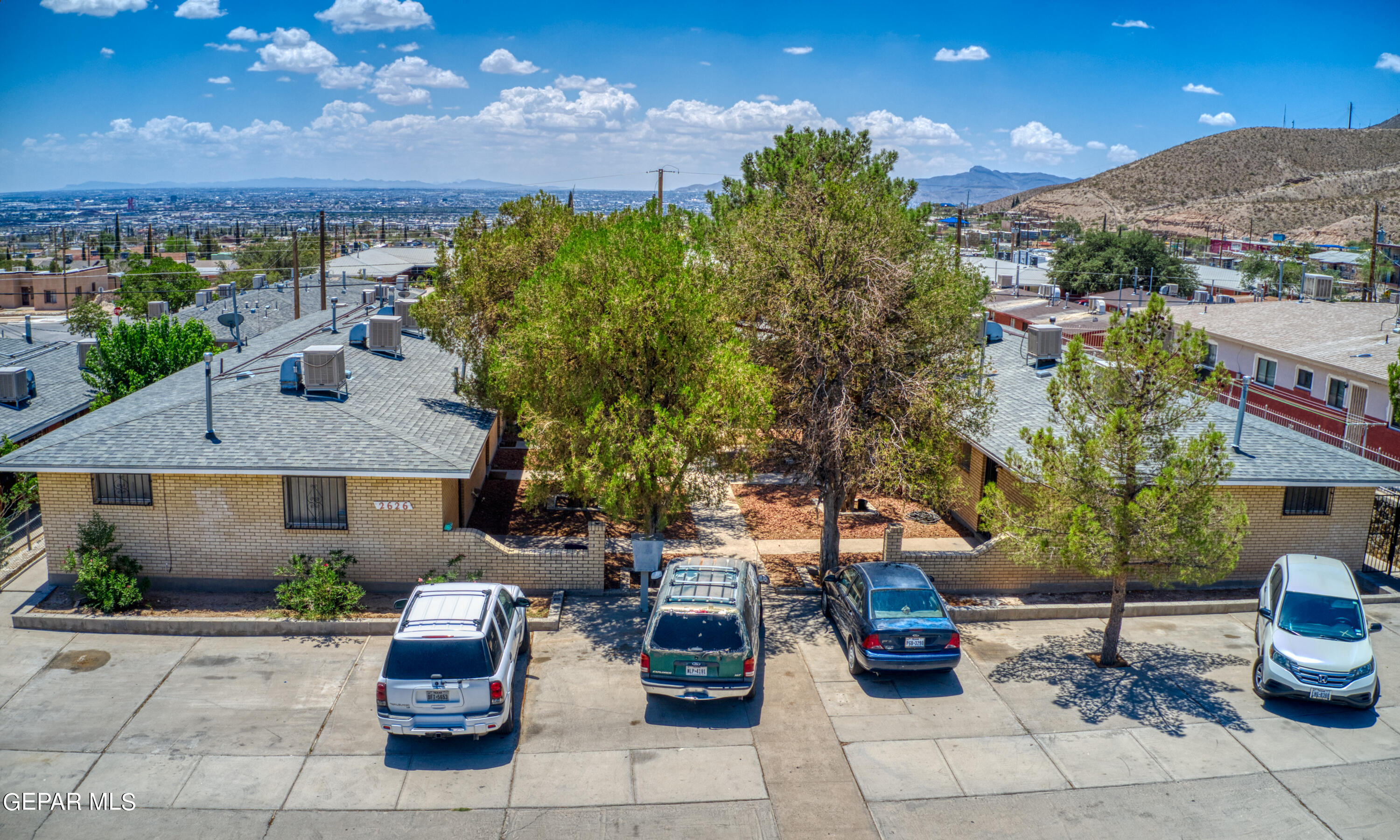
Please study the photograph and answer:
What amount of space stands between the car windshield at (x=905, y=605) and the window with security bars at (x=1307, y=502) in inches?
355

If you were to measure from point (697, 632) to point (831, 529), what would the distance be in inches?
245

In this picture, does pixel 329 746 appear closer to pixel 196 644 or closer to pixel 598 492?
pixel 196 644

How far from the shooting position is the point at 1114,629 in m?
15.4

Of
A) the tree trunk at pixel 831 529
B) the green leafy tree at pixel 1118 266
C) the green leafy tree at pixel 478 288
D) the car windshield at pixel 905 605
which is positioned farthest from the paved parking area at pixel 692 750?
the green leafy tree at pixel 1118 266

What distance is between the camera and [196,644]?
15.5 meters

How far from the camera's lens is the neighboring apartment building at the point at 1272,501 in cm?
1830

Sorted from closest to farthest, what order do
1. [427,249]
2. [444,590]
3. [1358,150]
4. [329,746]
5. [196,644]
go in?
Answer: [329,746] < [444,590] < [196,644] < [427,249] < [1358,150]

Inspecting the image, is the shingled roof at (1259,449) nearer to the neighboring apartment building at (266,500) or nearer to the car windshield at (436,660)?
the neighboring apartment building at (266,500)

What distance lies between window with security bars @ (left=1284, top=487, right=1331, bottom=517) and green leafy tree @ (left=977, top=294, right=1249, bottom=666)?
5098 mm

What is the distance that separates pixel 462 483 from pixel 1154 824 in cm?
1437

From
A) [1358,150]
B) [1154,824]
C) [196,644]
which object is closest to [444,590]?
[196,644]

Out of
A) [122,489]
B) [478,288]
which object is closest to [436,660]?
[122,489]

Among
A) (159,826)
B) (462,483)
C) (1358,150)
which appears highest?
(1358,150)

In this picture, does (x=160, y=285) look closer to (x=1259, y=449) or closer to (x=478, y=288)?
(x=478, y=288)
